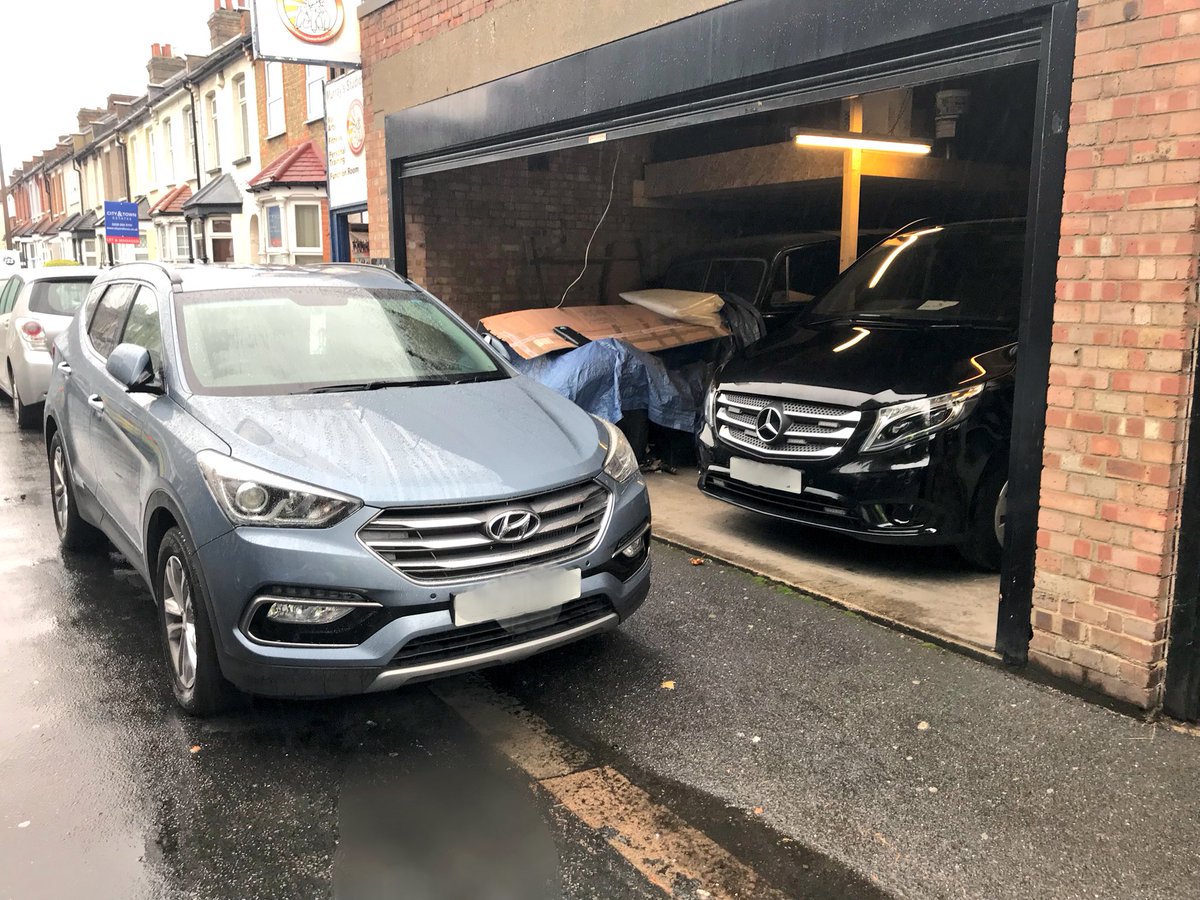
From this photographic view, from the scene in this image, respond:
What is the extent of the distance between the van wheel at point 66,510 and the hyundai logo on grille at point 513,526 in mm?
3309

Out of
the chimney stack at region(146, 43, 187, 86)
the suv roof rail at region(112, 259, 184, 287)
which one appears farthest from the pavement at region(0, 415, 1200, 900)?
the chimney stack at region(146, 43, 187, 86)

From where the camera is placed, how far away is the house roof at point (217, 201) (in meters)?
22.0

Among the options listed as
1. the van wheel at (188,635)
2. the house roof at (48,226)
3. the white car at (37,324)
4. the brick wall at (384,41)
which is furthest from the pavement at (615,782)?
the house roof at (48,226)

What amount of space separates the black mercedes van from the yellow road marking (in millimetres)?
2320

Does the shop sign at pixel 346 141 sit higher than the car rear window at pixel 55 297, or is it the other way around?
the shop sign at pixel 346 141

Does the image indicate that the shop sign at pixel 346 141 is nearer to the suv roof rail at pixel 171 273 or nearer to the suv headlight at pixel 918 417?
the suv roof rail at pixel 171 273

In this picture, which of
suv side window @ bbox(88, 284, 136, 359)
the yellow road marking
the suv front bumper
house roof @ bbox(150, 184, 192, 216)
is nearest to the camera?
the yellow road marking

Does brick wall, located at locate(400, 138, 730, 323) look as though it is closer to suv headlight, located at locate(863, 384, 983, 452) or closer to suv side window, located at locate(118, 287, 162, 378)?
suv side window, located at locate(118, 287, 162, 378)

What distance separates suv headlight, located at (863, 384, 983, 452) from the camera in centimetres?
500

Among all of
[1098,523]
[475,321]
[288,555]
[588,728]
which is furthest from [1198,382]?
[475,321]

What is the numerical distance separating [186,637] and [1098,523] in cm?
353

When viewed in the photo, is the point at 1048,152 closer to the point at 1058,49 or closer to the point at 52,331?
the point at 1058,49

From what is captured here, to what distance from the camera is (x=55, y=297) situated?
33.4ft

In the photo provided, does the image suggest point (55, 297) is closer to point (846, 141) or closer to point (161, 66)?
point (846, 141)
